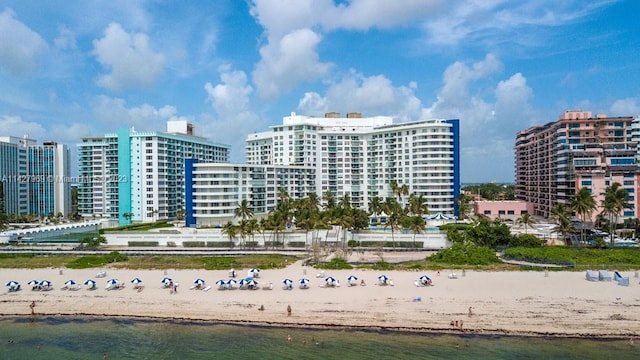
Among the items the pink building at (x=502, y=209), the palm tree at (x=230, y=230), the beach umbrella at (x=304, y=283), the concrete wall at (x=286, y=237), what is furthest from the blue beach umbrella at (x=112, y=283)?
the pink building at (x=502, y=209)

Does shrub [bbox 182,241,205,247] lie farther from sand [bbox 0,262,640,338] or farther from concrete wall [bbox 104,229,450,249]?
sand [bbox 0,262,640,338]

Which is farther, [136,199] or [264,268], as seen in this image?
[136,199]

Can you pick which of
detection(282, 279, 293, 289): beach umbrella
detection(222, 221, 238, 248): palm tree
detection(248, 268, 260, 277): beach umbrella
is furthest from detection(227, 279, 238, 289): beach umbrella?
detection(222, 221, 238, 248): palm tree

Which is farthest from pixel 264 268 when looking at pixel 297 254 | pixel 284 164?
pixel 284 164

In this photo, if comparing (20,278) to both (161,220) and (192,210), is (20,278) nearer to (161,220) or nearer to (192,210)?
(192,210)

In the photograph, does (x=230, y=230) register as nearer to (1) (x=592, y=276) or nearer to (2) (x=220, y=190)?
(2) (x=220, y=190)

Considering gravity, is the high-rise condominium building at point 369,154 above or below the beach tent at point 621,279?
above

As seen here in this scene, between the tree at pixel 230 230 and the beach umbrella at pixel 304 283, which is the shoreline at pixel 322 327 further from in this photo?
the tree at pixel 230 230

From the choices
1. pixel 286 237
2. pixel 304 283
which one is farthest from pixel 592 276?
pixel 286 237
